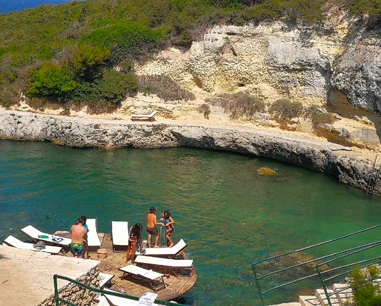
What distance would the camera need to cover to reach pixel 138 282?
1222cm

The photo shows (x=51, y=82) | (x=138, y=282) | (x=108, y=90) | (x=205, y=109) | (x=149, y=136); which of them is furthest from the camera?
(x=51, y=82)

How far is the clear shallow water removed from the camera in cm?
1583

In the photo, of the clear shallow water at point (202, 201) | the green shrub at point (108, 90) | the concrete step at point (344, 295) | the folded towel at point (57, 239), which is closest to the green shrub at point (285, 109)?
the clear shallow water at point (202, 201)

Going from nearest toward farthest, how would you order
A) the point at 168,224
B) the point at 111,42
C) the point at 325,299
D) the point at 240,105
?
1. the point at 325,299
2. the point at 168,224
3. the point at 240,105
4. the point at 111,42

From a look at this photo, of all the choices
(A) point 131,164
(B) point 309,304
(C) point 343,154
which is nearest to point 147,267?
(B) point 309,304

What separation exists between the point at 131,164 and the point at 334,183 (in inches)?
457

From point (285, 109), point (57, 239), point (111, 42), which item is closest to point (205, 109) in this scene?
point (285, 109)

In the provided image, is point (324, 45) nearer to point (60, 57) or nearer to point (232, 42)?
point (232, 42)

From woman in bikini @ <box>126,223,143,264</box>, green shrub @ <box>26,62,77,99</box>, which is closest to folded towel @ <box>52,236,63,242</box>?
woman in bikini @ <box>126,223,143,264</box>

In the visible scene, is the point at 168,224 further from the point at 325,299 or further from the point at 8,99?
the point at 8,99

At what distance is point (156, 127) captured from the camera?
30.6 metres

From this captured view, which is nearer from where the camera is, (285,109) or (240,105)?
(285,109)

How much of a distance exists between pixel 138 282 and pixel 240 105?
21697 mm

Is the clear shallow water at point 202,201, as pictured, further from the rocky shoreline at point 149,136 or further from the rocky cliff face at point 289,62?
the rocky cliff face at point 289,62
